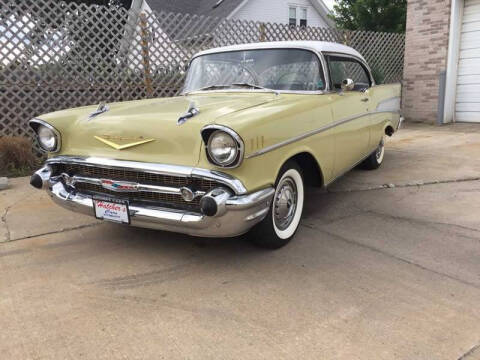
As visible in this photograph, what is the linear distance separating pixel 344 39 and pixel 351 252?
7.52 meters

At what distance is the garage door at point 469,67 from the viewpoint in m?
9.09

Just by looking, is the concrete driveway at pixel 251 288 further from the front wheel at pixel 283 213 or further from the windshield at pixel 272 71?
the windshield at pixel 272 71

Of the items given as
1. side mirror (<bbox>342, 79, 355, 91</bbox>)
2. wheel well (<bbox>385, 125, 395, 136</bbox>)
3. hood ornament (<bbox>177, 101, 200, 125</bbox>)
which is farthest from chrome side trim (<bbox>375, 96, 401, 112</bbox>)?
hood ornament (<bbox>177, 101, 200, 125</bbox>)

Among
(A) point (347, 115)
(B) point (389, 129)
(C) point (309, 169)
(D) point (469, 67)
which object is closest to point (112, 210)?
(C) point (309, 169)

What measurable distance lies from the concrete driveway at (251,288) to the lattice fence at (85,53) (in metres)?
2.59

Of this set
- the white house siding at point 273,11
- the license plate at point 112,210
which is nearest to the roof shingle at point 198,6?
the white house siding at point 273,11

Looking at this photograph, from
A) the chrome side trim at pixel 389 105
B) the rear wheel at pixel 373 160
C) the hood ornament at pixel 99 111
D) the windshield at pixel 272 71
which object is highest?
the windshield at pixel 272 71

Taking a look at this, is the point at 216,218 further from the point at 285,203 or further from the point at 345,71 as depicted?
the point at 345,71

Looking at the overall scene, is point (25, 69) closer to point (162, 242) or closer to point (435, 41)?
point (162, 242)

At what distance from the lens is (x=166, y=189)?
2.73m

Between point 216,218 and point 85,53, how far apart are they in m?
5.12

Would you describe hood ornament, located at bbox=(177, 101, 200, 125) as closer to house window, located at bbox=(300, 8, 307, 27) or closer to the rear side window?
the rear side window

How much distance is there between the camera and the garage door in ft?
29.8

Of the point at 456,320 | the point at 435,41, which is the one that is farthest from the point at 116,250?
the point at 435,41
